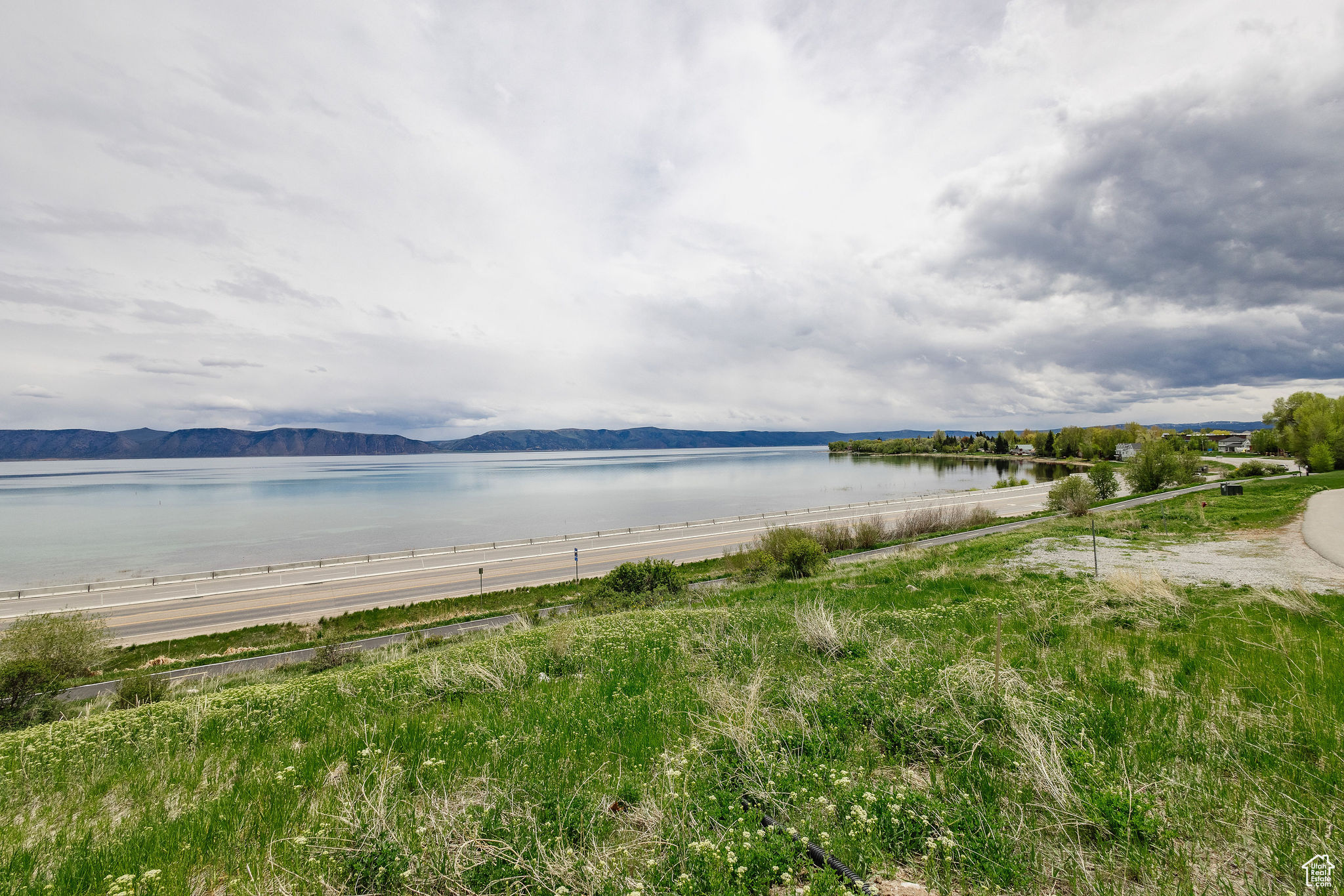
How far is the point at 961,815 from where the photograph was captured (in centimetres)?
347

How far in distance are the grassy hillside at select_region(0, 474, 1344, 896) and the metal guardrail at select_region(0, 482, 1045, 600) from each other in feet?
154

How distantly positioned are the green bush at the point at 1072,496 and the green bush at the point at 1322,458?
148 feet

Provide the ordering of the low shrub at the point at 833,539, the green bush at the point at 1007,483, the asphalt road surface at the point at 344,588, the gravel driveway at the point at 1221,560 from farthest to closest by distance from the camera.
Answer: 1. the green bush at the point at 1007,483
2. the low shrub at the point at 833,539
3. the asphalt road surface at the point at 344,588
4. the gravel driveway at the point at 1221,560

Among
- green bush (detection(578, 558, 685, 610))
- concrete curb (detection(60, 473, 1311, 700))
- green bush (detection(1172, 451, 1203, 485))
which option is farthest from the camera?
green bush (detection(1172, 451, 1203, 485))

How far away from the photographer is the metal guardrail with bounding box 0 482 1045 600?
41250mm

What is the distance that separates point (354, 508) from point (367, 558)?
54.6m

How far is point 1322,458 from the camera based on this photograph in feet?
222

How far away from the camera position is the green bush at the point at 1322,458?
67250mm

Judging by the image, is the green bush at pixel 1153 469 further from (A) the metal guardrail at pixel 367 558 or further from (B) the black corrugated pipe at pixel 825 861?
(B) the black corrugated pipe at pixel 825 861

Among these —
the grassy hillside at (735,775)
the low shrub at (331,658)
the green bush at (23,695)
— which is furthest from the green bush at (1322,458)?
the green bush at (23,695)

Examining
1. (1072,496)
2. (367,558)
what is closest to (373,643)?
(367,558)

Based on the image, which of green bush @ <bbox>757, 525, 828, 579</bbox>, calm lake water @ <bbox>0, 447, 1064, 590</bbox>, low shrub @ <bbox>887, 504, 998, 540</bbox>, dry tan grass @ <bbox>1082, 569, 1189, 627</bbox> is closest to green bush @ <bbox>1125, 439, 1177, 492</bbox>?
low shrub @ <bbox>887, 504, 998, 540</bbox>

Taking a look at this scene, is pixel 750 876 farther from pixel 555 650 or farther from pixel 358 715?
pixel 555 650
